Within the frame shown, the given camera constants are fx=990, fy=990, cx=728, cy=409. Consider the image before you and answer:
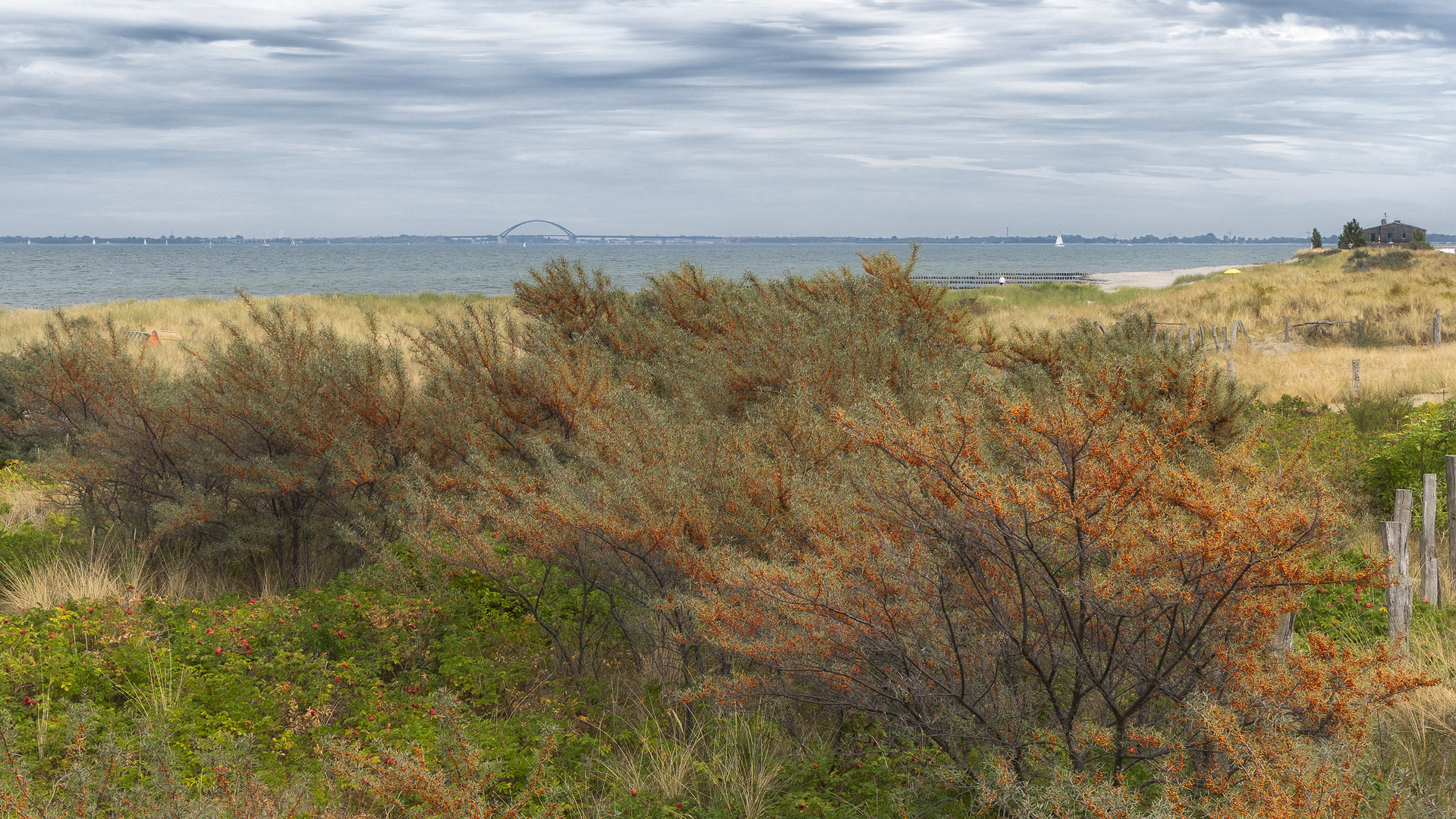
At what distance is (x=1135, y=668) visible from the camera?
374 centimetres

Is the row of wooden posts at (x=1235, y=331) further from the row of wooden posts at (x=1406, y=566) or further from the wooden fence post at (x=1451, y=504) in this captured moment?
the row of wooden posts at (x=1406, y=566)

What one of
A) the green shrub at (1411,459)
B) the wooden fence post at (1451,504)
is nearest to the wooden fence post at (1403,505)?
the wooden fence post at (1451,504)

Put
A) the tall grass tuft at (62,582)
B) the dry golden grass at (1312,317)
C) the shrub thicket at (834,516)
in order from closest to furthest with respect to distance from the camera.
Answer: the shrub thicket at (834,516), the tall grass tuft at (62,582), the dry golden grass at (1312,317)

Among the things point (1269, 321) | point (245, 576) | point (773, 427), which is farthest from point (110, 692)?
point (1269, 321)

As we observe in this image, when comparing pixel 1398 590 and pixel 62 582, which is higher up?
pixel 1398 590

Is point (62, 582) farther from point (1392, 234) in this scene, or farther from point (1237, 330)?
point (1392, 234)

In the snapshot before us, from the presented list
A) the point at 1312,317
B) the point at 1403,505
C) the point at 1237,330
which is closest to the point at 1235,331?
the point at 1237,330

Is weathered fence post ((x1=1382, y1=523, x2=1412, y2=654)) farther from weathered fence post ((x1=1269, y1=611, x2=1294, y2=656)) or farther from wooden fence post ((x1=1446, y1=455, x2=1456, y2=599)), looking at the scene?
wooden fence post ((x1=1446, y1=455, x2=1456, y2=599))

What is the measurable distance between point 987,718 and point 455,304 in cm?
3589

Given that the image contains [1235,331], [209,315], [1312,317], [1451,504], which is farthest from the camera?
[209,315]

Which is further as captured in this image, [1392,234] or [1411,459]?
[1392,234]

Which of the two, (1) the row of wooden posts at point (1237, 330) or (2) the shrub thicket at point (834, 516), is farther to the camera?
(1) the row of wooden posts at point (1237, 330)

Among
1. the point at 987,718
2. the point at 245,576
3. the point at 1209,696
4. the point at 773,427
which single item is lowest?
the point at 245,576

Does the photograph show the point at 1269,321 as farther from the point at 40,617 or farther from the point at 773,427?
the point at 40,617
